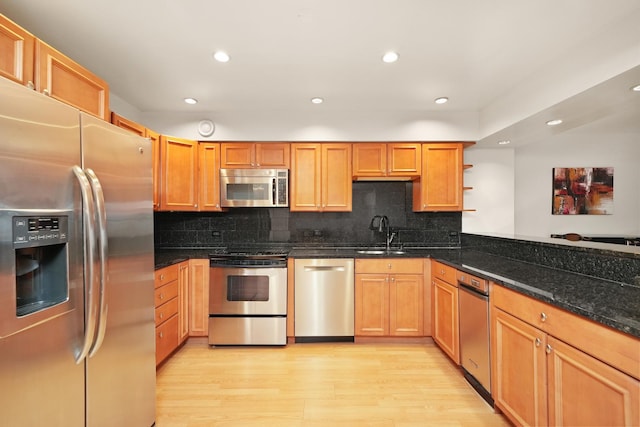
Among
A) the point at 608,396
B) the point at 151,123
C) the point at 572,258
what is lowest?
the point at 608,396

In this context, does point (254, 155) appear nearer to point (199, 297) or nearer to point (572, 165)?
point (199, 297)

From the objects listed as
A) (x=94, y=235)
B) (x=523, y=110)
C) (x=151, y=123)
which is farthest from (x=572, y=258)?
(x=151, y=123)

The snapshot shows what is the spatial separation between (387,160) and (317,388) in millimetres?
2351

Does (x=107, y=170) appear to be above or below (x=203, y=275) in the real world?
above

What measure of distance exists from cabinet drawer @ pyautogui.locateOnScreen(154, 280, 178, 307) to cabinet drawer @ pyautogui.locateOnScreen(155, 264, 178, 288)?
0.13 ft

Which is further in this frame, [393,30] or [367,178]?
[367,178]

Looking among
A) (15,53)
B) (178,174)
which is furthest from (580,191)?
(15,53)

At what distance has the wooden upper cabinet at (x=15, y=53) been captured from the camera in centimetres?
128

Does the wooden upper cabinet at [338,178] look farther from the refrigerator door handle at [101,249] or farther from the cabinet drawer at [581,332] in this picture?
the refrigerator door handle at [101,249]

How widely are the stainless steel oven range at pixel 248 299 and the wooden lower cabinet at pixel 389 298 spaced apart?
786 mm

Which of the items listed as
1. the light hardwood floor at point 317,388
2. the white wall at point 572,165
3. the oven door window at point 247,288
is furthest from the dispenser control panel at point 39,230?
the white wall at point 572,165

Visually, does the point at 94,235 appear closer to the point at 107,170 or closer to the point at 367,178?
the point at 107,170

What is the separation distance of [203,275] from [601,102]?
3669 millimetres

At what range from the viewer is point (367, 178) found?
10.8 feet
